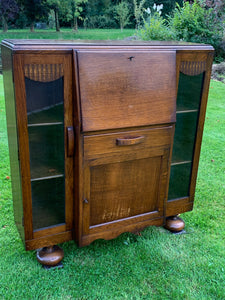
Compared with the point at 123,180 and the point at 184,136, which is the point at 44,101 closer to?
the point at 123,180

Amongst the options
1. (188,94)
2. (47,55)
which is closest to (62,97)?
(47,55)

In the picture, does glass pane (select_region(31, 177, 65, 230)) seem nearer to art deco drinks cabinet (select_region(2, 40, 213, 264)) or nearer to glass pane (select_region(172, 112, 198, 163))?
art deco drinks cabinet (select_region(2, 40, 213, 264))

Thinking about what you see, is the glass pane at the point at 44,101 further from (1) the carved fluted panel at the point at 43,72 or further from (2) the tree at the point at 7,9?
(2) the tree at the point at 7,9

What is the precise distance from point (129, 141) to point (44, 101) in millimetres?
548

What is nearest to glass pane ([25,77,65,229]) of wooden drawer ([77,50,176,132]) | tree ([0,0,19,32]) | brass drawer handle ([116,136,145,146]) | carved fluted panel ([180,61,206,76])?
wooden drawer ([77,50,176,132])

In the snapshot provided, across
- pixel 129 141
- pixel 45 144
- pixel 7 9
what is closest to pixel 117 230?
pixel 129 141

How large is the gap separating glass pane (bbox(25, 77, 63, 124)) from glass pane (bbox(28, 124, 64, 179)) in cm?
6

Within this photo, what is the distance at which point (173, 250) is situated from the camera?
221 cm

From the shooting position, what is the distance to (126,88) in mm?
1752

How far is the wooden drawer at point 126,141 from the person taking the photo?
177 centimetres

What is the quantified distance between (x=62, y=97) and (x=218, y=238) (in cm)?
160

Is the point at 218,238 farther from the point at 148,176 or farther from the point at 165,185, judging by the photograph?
the point at 148,176

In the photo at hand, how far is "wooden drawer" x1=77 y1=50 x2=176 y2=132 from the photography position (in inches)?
A: 65.1

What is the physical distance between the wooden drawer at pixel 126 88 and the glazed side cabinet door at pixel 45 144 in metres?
0.12
